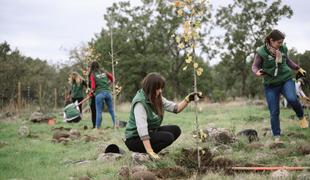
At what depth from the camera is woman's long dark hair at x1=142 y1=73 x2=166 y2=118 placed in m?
4.81

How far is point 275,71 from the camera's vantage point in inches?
245

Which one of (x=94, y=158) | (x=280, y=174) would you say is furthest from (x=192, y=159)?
(x=94, y=158)

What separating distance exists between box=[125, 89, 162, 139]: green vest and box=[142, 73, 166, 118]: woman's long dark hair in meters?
0.07

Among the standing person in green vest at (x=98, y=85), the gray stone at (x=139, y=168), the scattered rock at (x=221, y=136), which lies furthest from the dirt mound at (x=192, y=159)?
the standing person in green vest at (x=98, y=85)

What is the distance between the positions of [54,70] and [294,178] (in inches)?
1603

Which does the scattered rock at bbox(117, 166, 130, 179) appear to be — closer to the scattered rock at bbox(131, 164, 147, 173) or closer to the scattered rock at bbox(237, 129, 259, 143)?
the scattered rock at bbox(131, 164, 147, 173)

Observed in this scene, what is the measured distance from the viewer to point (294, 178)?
354 centimetres

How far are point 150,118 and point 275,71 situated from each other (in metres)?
2.40

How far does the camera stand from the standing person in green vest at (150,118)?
481 centimetres

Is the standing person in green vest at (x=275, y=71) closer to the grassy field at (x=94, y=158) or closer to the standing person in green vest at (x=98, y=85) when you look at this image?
the grassy field at (x=94, y=158)

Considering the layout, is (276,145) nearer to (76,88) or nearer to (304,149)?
(304,149)

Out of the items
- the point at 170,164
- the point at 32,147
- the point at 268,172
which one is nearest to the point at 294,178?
the point at 268,172

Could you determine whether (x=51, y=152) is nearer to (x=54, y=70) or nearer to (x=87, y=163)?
(x=87, y=163)

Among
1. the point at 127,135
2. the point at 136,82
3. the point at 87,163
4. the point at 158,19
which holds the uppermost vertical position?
the point at 158,19
